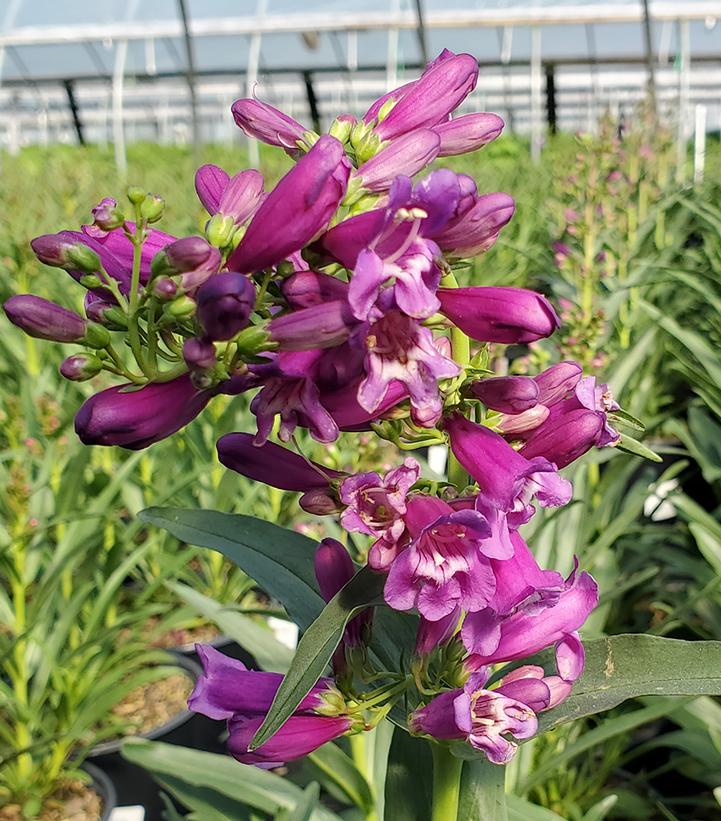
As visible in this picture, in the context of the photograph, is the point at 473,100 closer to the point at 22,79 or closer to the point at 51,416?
the point at 22,79

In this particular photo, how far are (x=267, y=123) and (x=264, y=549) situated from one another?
28 cm

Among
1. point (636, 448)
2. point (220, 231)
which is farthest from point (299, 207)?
point (636, 448)

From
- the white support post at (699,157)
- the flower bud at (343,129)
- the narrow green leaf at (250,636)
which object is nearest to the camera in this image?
the flower bud at (343,129)

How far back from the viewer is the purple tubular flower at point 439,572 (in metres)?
0.49

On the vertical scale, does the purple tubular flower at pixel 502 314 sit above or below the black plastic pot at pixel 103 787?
above

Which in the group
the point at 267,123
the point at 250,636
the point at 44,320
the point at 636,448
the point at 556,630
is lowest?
the point at 250,636

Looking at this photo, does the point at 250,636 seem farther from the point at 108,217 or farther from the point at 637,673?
the point at 108,217

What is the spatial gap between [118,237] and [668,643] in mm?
407

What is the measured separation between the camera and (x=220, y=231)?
0.50 m

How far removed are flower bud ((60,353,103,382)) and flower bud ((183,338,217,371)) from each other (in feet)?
0.22

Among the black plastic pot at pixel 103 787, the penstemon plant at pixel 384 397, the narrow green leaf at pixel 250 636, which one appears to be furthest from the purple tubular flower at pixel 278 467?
the black plastic pot at pixel 103 787

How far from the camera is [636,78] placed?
51.3ft

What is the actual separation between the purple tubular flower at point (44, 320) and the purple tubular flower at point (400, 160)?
0.17 m

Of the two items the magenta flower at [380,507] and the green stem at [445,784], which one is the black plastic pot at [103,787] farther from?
the magenta flower at [380,507]
